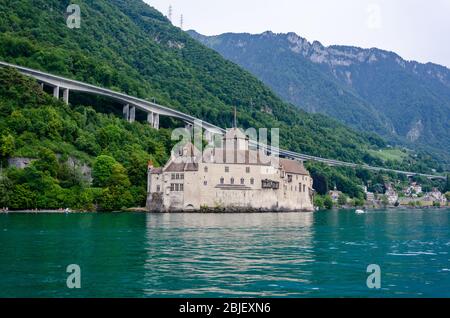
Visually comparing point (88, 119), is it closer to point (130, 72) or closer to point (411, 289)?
point (130, 72)

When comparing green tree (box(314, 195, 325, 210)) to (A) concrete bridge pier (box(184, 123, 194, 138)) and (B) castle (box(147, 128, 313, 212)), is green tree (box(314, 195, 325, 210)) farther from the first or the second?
(A) concrete bridge pier (box(184, 123, 194, 138))

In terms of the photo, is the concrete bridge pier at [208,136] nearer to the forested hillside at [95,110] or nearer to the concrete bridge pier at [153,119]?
the forested hillside at [95,110]

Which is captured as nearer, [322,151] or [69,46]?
[69,46]

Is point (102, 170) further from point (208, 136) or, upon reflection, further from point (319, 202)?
point (319, 202)

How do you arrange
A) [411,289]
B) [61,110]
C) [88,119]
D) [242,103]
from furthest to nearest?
[242,103]
[88,119]
[61,110]
[411,289]

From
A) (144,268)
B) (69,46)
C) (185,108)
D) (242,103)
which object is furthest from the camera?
(242,103)

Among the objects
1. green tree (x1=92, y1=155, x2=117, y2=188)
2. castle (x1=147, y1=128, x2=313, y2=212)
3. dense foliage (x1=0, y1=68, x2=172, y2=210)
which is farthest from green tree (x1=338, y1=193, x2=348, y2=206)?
green tree (x1=92, y1=155, x2=117, y2=188)

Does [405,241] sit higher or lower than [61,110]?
lower

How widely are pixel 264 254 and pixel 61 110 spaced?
74.3m

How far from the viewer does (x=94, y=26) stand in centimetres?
17350

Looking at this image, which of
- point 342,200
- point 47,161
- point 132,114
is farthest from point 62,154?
point 342,200

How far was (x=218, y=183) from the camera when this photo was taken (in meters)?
95.1

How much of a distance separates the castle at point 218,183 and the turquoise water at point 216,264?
4512 centimetres

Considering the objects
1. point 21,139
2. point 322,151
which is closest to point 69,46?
point 21,139
